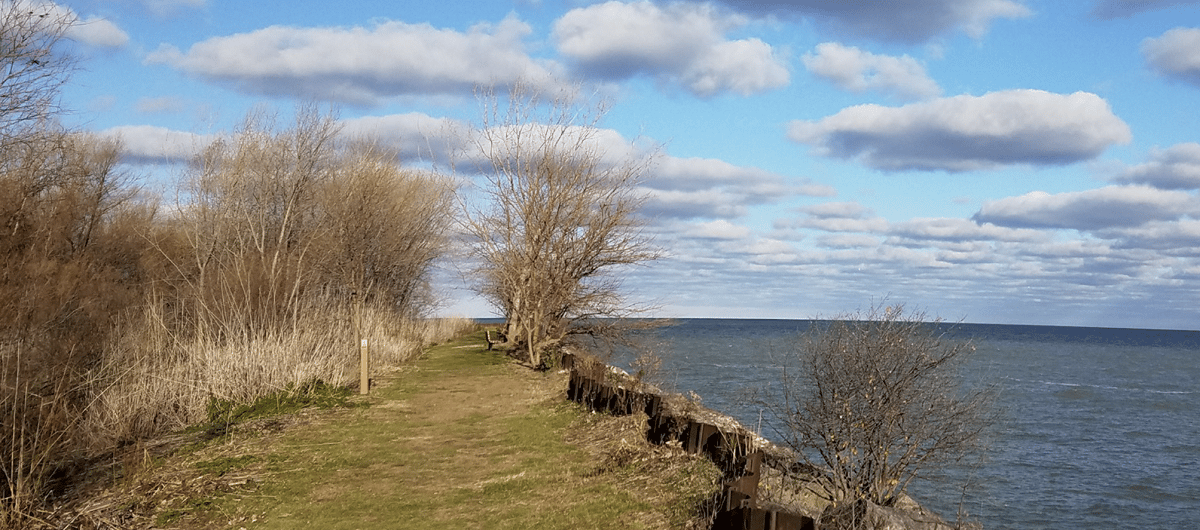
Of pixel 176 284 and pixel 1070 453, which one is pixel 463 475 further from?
pixel 1070 453

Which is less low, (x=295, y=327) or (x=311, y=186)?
(x=311, y=186)

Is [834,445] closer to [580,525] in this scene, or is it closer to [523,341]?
[580,525]

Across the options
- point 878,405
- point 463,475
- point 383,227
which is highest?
point 383,227

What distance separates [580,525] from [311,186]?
19.7m

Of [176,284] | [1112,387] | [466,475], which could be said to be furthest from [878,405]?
[1112,387]

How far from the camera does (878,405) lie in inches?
316

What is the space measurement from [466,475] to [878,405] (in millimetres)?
4016

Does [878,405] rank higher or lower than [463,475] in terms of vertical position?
higher

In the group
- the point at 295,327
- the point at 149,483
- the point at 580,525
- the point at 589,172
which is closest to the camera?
the point at 580,525

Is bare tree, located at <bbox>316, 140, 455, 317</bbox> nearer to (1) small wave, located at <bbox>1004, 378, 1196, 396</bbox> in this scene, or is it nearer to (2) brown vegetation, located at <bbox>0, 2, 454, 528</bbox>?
(2) brown vegetation, located at <bbox>0, 2, 454, 528</bbox>

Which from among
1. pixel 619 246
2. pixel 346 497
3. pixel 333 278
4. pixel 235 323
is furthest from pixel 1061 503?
pixel 333 278

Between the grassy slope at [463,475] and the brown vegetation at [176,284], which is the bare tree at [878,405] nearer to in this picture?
the grassy slope at [463,475]

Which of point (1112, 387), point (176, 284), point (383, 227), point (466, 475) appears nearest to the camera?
point (466, 475)

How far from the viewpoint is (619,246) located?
20.4m
